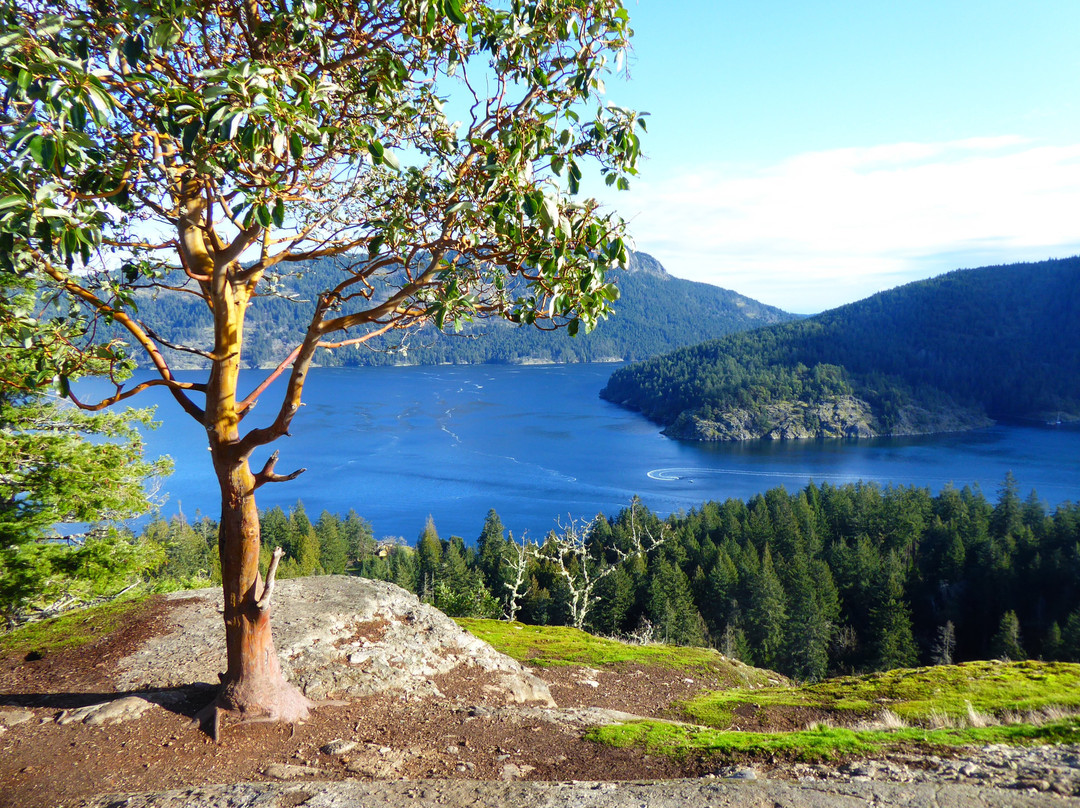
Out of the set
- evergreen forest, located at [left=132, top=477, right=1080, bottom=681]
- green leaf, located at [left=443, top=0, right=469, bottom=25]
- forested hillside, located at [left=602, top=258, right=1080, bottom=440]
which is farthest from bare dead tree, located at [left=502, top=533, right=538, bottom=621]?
forested hillside, located at [left=602, top=258, right=1080, bottom=440]

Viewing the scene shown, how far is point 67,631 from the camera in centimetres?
950

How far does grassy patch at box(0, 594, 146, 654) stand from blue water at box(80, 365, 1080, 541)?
50.4 m

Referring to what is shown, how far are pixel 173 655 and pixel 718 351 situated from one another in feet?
550

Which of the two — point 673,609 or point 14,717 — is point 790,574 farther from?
point 14,717

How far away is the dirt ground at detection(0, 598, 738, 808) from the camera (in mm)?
5695

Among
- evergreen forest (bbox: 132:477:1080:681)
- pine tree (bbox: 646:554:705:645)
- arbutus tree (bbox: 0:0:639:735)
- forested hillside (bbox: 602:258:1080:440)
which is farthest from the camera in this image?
forested hillside (bbox: 602:258:1080:440)

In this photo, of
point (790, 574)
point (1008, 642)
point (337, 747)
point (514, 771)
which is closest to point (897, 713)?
point (514, 771)

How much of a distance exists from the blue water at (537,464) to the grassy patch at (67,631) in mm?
50393

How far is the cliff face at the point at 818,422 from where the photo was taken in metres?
119

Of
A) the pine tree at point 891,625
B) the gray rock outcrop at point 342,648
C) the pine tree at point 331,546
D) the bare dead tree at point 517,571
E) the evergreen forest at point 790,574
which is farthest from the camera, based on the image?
the pine tree at point 331,546

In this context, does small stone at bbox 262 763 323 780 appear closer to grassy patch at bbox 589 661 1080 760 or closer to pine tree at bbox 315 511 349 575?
grassy patch at bbox 589 661 1080 760

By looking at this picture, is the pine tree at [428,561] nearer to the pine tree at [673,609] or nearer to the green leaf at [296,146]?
the pine tree at [673,609]

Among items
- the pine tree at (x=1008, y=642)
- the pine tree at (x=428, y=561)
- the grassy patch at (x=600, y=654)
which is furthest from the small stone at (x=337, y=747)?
the pine tree at (x=1008, y=642)

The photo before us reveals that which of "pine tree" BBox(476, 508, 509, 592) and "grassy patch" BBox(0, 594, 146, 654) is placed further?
"pine tree" BBox(476, 508, 509, 592)
